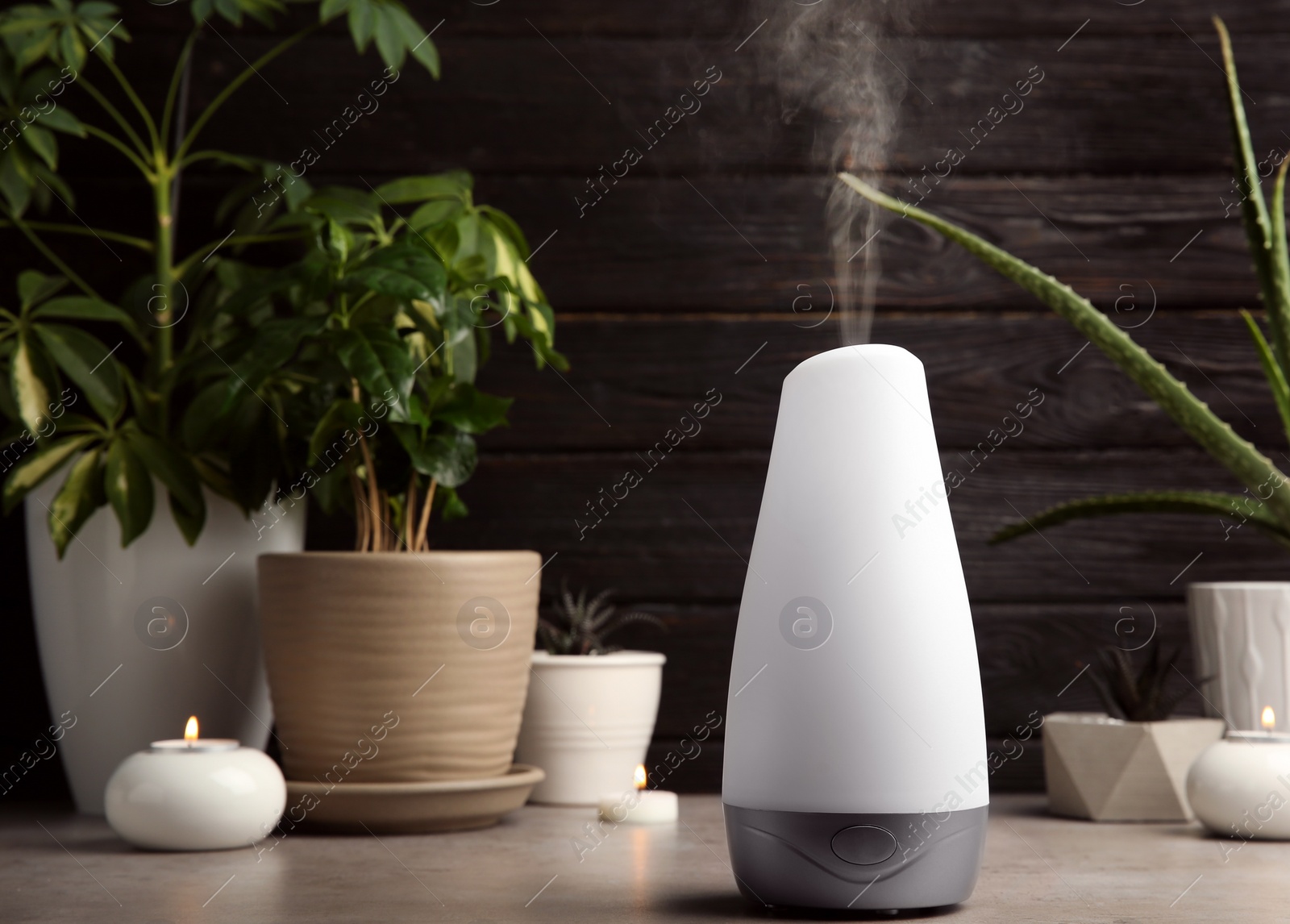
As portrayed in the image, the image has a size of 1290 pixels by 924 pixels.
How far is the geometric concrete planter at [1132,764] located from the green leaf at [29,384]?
943 mm

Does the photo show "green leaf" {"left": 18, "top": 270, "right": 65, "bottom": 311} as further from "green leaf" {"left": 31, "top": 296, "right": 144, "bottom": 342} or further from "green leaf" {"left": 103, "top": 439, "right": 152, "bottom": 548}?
"green leaf" {"left": 103, "top": 439, "right": 152, "bottom": 548}

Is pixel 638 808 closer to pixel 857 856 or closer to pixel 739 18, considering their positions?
pixel 857 856

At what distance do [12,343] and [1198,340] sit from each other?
3.96ft

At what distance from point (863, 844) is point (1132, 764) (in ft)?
1.73

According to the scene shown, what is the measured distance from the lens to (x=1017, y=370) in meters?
1.25

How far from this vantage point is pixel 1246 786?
871mm

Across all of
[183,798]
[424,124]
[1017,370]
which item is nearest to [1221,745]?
[1017,370]

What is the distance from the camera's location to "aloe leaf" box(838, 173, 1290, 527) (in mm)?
816

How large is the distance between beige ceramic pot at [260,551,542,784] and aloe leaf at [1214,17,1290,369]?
27.1 inches

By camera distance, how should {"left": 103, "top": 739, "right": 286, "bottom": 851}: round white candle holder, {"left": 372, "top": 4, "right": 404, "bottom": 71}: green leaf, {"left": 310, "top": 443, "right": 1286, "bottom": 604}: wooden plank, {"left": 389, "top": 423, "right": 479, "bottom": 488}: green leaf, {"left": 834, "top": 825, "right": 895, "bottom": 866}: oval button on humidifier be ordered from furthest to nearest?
{"left": 310, "top": 443, "right": 1286, "bottom": 604}: wooden plank < {"left": 372, "top": 4, "right": 404, "bottom": 71}: green leaf < {"left": 389, "top": 423, "right": 479, "bottom": 488}: green leaf < {"left": 103, "top": 739, "right": 286, "bottom": 851}: round white candle holder < {"left": 834, "top": 825, "right": 895, "bottom": 866}: oval button on humidifier

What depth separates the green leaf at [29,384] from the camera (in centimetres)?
97

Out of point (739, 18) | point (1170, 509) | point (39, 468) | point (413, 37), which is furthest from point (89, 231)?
point (1170, 509)

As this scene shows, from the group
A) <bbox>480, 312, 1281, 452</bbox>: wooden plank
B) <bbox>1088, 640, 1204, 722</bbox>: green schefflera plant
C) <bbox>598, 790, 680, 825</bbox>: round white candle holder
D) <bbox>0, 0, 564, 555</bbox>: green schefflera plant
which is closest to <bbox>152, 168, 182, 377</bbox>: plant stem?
<bbox>0, 0, 564, 555</bbox>: green schefflera plant

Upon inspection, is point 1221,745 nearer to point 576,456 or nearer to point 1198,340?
point 1198,340
